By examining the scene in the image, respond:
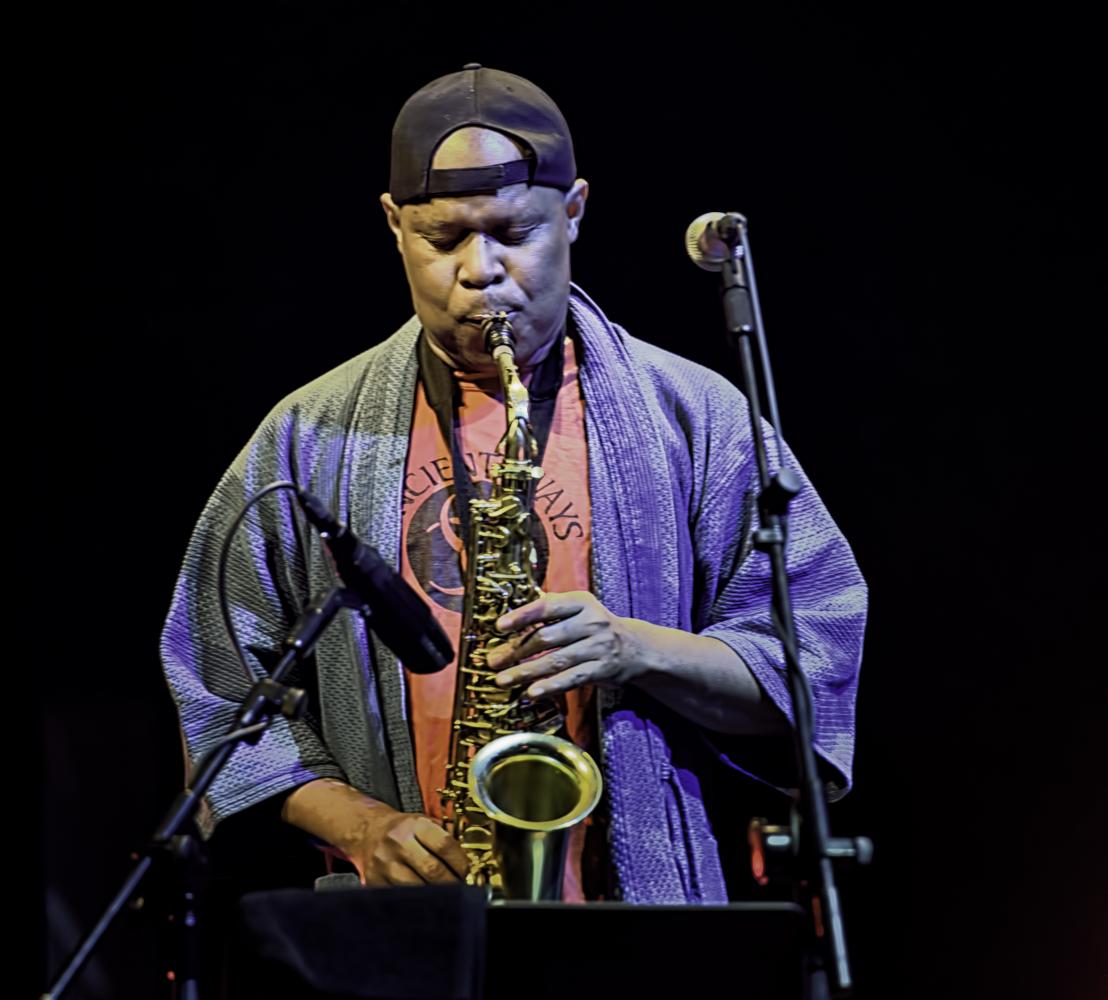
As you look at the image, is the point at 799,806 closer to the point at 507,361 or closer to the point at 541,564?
the point at 541,564

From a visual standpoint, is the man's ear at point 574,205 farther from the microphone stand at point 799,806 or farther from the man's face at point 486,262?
the microphone stand at point 799,806

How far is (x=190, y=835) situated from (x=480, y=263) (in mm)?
1157

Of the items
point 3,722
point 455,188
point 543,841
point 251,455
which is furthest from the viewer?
point 3,722

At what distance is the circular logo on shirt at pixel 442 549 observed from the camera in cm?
278

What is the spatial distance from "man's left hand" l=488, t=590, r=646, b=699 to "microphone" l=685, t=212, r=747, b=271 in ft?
2.06

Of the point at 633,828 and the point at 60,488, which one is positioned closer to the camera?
the point at 633,828

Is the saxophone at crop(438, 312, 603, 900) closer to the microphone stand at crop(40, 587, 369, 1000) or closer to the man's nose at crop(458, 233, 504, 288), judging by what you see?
the man's nose at crop(458, 233, 504, 288)

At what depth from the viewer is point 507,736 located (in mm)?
2605

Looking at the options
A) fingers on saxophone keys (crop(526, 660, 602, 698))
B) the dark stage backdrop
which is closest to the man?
fingers on saxophone keys (crop(526, 660, 602, 698))

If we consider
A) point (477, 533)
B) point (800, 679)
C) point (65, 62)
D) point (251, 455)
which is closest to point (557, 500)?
point (477, 533)

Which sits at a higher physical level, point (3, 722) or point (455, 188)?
point (455, 188)

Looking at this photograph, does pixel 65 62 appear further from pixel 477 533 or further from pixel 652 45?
pixel 477 533

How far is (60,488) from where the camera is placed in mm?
3477

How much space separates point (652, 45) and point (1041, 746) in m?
1.79
